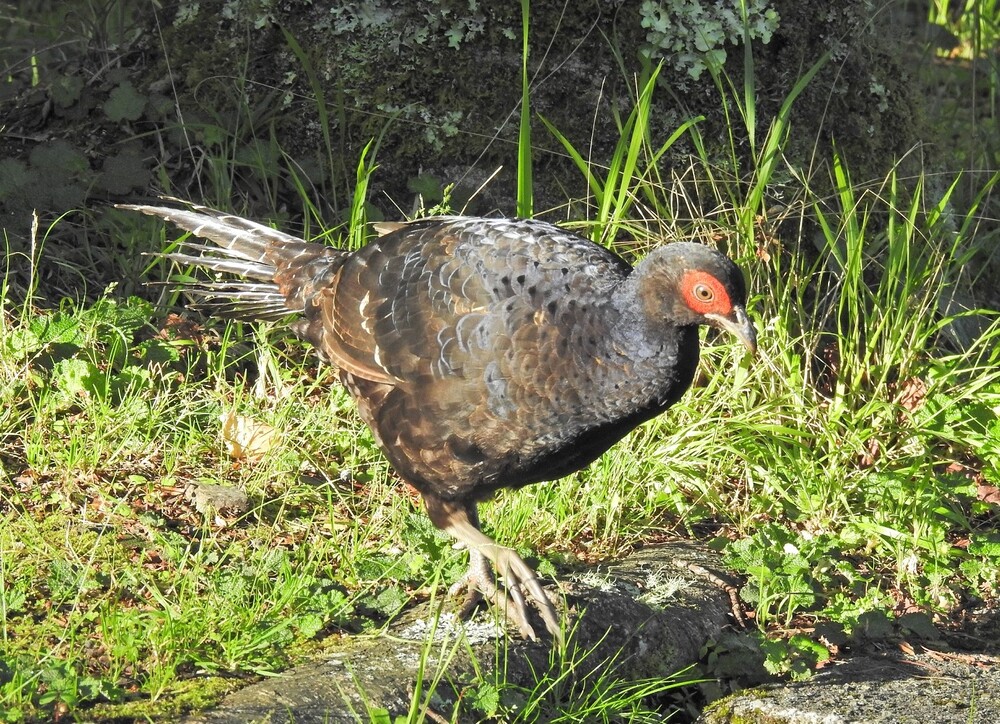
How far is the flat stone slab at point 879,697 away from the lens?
10.1 feet

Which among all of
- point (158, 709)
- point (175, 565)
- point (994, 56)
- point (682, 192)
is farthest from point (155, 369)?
point (994, 56)

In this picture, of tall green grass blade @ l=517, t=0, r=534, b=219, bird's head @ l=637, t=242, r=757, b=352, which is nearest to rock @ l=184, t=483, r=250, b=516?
tall green grass blade @ l=517, t=0, r=534, b=219

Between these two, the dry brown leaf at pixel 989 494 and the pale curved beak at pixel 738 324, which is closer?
the pale curved beak at pixel 738 324

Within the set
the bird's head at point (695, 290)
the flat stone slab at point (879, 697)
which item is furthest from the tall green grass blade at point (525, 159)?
the flat stone slab at point (879, 697)

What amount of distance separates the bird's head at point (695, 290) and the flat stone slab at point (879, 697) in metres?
1.02

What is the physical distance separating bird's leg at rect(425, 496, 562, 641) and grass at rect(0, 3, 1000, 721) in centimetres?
8

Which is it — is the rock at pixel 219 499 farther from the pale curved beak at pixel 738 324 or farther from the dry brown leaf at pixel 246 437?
the pale curved beak at pixel 738 324

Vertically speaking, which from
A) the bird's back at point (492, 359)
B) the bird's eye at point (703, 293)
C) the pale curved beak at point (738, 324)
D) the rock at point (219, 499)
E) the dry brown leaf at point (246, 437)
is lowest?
the rock at point (219, 499)

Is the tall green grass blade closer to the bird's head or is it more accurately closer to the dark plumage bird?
the dark plumage bird

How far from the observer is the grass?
3.19 meters

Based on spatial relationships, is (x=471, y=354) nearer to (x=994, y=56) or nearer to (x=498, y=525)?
(x=498, y=525)

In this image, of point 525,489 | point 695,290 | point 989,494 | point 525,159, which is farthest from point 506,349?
point 989,494

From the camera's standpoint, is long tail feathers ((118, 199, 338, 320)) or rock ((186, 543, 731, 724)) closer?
rock ((186, 543, 731, 724))

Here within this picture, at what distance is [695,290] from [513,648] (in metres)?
1.16
